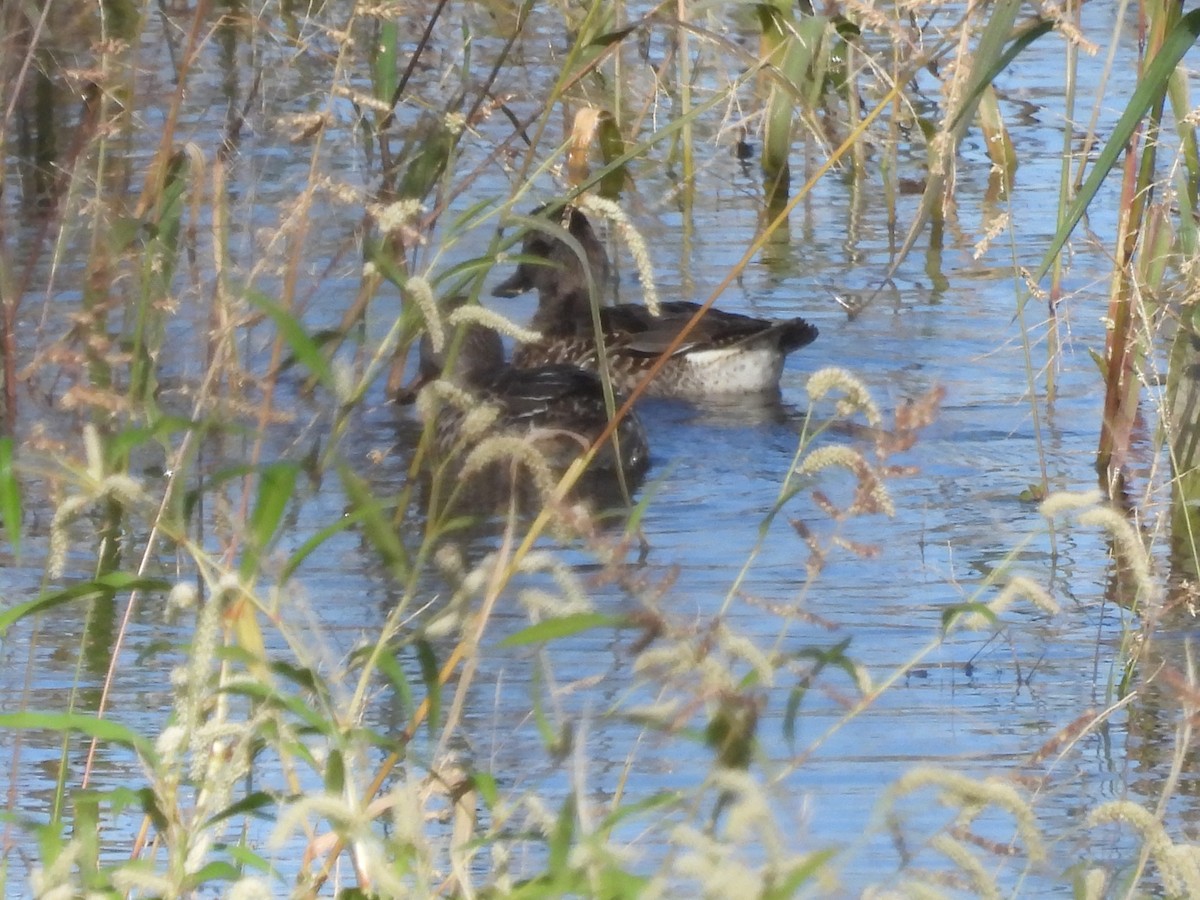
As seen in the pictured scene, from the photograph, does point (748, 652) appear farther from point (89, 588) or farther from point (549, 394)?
point (549, 394)

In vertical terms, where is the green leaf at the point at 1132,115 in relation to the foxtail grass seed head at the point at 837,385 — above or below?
above

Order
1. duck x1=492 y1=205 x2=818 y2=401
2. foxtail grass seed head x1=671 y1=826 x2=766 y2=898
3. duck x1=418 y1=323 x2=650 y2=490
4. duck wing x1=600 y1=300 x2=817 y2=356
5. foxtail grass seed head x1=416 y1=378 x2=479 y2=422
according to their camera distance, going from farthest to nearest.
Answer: duck x1=492 y1=205 x2=818 y2=401
duck wing x1=600 y1=300 x2=817 y2=356
duck x1=418 y1=323 x2=650 y2=490
foxtail grass seed head x1=416 y1=378 x2=479 y2=422
foxtail grass seed head x1=671 y1=826 x2=766 y2=898

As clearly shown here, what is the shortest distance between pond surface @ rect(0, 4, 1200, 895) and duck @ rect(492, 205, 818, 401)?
145 millimetres

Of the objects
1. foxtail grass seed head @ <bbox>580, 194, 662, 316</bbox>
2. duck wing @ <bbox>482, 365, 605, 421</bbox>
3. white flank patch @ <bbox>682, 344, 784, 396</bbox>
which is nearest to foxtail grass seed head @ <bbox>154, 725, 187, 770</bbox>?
foxtail grass seed head @ <bbox>580, 194, 662, 316</bbox>

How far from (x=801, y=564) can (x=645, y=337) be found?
3.00 metres

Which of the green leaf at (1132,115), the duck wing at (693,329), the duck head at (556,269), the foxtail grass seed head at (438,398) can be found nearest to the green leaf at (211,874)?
the foxtail grass seed head at (438,398)

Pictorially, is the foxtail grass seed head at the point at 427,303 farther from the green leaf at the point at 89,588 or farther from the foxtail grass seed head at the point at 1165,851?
the foxtail grass seed head at the point at 1165,851

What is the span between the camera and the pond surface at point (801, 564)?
360cm

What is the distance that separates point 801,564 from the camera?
17.2 ft

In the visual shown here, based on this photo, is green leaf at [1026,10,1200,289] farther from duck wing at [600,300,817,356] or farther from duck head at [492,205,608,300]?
duck head at [492,205,608,300]

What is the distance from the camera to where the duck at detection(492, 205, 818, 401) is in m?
7.52

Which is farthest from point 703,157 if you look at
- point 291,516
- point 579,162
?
point 291,516

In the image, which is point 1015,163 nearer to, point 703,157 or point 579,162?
point 703,157

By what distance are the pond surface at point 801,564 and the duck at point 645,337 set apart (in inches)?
5.7
